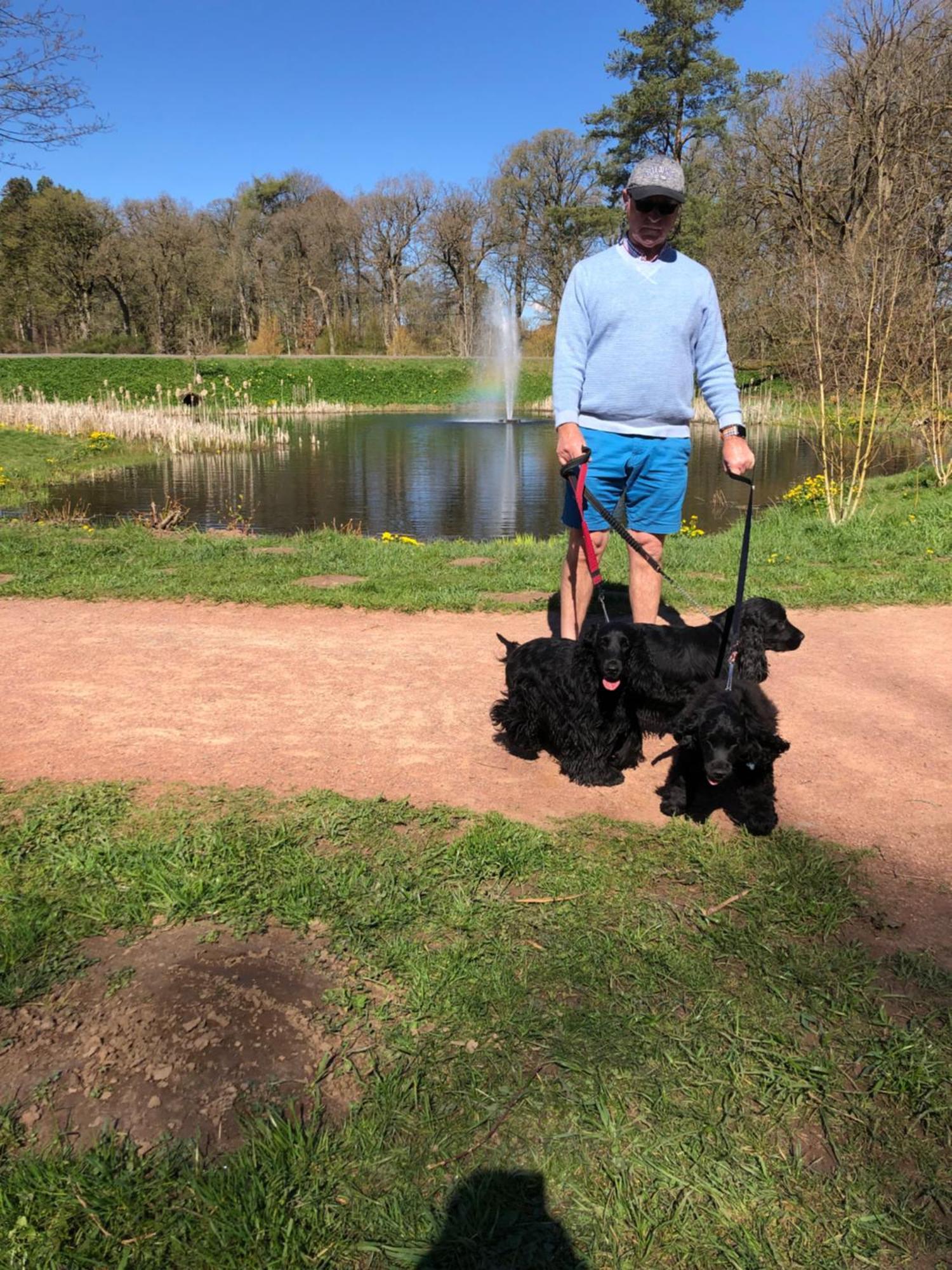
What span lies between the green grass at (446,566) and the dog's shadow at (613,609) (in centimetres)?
6

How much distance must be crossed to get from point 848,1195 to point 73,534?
9.55 m

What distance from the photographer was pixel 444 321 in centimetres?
5850

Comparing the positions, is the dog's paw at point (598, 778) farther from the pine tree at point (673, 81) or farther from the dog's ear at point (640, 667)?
the pine tree at point (673, 81)

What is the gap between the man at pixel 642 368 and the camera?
4062 millimetres

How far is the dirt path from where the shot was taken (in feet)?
11.2

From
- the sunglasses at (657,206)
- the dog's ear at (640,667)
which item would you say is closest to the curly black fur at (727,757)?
the dog's ear at (640,667)

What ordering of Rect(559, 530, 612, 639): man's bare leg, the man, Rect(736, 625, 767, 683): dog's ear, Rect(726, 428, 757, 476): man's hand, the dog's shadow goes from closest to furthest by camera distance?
Rect(726, 428, 757, 476): man's hand, the man, Rect(559, 530, 612, 639): man's bare leg, Rect(736, 625, 767, 683): dog's ear, the dog's shadow

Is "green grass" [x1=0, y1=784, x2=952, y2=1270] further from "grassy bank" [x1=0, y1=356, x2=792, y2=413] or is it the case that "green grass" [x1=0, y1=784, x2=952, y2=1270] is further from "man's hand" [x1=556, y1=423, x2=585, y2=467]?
"grassy bank" [x1=0, y1=356, x2=792, y2=413]

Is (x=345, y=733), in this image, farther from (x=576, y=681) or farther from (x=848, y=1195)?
(x=848, y=1195)

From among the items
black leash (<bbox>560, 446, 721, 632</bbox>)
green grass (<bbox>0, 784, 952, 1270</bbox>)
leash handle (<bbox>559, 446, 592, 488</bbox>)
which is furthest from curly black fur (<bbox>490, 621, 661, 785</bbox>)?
leash handle (<bbox>559, 446, 592, 488</bbox>)

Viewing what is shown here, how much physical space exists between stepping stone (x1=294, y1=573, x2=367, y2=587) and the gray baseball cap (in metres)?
4.21

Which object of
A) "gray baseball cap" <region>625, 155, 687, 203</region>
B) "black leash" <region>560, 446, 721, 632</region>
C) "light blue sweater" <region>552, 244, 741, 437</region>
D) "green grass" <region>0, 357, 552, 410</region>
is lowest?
"black leash" <region>560, 446, 721, 632</region>

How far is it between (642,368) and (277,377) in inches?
1649

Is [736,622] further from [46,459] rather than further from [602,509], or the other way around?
[46,459]
